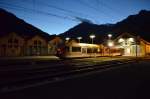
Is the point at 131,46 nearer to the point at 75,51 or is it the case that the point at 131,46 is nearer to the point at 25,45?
the point at 75,51

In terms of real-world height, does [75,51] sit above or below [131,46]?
below

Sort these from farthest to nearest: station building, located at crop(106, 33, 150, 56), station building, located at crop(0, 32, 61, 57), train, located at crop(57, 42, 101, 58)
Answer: station building, located at crop(106, 33, 150, 56)
station building, located at crop(0, 32, 61, 57)
train, located at crop(57, 42, 101, 58)

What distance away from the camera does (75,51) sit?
39.9 m

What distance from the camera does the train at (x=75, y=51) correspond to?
1510 inches

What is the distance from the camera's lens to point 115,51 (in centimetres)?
5778

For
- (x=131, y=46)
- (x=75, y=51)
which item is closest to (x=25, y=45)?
(x=75, y=51)

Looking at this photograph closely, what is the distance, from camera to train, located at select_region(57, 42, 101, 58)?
38.3 meters

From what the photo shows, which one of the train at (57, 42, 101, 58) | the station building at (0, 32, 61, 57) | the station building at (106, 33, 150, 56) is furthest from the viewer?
the station building at (106, 33, 150, 56)

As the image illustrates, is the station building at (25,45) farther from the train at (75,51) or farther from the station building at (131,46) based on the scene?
the station building at (131,46)

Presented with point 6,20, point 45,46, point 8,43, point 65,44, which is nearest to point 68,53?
point 65,44

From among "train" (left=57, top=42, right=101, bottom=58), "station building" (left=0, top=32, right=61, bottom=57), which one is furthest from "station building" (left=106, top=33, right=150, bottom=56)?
"train" (left=57, top=42, right=101, bottom=58)

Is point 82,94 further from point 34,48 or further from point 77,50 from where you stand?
point 34,48

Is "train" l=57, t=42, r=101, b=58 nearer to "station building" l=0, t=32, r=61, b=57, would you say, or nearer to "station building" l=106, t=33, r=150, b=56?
"station building" l=0, t=32, r=61, b=57

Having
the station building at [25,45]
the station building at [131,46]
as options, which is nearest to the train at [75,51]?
the station building at [25,45]
